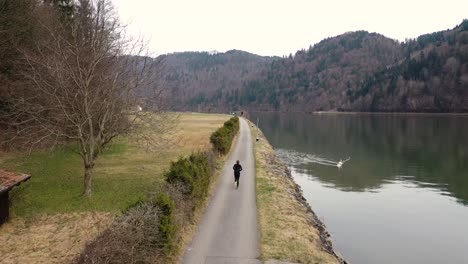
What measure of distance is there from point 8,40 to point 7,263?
20.5m

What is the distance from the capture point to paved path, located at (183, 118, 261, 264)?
14109mm

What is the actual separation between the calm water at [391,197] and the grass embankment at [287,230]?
259cm

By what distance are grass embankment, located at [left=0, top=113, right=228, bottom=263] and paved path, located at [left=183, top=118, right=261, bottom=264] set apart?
332cm

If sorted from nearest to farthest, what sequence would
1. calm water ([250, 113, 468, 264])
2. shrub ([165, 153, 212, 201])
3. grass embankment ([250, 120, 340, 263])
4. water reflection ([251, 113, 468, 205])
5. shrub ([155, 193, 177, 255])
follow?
shrub ([155, 193, 177, 255]), grass embankment ([250, 120, 340, 263]), shrub ([165, 153, 212, 201]), calm water ([250, 113, 468, 264]), water reflection ([251, 113, 468, 205])

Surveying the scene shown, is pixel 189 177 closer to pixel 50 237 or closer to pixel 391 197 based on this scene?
pixel 50 237

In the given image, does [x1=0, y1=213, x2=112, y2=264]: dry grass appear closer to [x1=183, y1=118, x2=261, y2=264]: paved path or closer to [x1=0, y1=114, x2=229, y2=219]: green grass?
[x1=0, y1=114, x2=229, y2=219]: green grass

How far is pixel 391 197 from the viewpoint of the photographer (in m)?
32.3

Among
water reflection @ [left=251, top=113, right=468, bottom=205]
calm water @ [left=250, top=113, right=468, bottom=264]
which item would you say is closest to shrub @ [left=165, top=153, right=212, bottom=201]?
calm water @ [left=250, top=113, right=468, bottom=264]

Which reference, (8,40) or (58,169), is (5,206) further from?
(8,40)

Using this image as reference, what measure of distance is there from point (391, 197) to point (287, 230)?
18.4 meters

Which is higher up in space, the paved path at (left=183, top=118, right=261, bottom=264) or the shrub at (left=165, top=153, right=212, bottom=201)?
the shrub at (left=165, top=153, right=212, bottom=201)

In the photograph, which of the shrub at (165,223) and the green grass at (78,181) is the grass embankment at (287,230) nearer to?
the shrub at (165,223)

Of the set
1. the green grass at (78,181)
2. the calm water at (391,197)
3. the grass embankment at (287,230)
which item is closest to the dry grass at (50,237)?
the green grass at (78,181)

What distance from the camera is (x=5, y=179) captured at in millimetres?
16703
